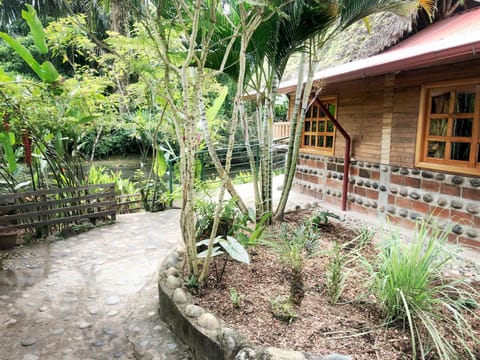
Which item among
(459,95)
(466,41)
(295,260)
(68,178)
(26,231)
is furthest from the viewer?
(68,178)

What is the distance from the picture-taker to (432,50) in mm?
3215

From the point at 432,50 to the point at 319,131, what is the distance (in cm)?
308

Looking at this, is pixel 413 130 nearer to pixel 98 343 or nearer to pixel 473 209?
pixel 473 209

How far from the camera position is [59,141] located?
16.3ft

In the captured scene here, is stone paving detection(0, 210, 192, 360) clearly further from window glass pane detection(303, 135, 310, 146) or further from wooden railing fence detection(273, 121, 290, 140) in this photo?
wooden railing fence detection(273, 121, 290, 140)

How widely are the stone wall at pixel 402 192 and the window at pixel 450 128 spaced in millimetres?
171

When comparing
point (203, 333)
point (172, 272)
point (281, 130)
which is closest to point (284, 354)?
point (203, 333)

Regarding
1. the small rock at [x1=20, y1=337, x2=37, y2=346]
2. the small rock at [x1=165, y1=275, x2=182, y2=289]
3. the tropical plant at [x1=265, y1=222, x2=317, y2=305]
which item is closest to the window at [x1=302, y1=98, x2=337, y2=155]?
the tropical plant at [x1=265, y1=222, x2=317, y2=305]

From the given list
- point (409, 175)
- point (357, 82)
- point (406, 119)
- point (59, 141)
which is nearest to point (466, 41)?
point (406, 119)

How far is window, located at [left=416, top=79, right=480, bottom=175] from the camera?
149 inches

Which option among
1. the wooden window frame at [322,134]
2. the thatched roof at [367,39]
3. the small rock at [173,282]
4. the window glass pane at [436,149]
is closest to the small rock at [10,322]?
the small rock at [173,282]

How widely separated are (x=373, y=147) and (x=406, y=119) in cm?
66

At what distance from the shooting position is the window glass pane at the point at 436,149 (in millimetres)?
4176

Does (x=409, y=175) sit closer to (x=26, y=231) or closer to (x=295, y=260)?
(x=295, y=260)
